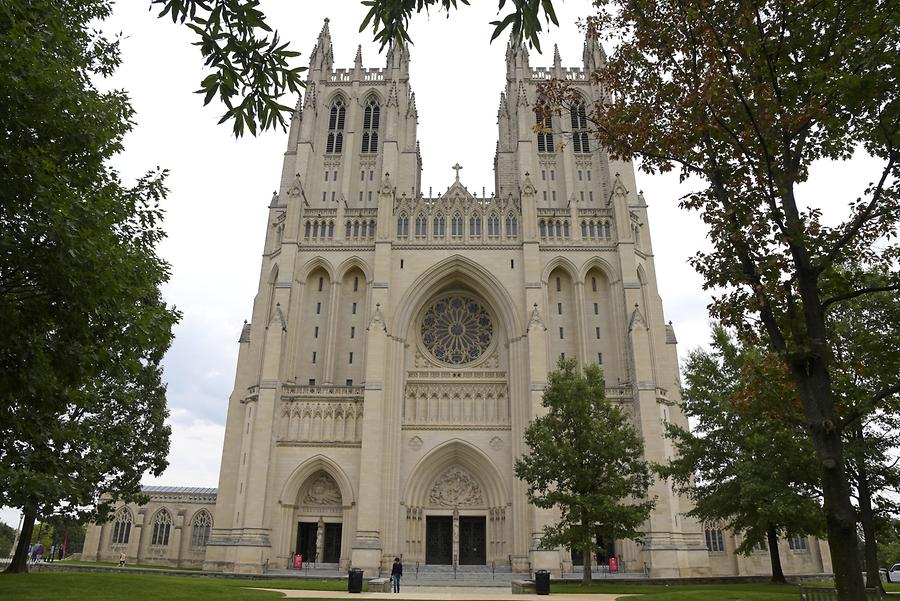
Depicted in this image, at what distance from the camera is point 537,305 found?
38719mm

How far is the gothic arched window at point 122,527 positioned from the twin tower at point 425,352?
14.0 meters

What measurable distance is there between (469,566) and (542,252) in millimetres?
20444

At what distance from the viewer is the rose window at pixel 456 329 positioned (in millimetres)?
41188

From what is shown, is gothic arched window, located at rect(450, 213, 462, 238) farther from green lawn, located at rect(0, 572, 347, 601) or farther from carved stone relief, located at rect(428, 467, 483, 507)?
green lawn, located at rect(0, 572, 347, 601)

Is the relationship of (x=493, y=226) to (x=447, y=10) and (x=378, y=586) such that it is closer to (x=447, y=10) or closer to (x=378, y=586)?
(x=378, y=586)

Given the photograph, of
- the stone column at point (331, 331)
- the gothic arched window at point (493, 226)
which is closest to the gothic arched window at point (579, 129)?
the gothic arched window at point (493, 226)

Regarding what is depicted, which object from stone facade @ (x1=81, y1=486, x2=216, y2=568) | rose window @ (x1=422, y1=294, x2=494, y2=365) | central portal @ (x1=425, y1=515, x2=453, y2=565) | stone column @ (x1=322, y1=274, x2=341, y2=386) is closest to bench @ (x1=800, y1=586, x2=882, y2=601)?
central portal @ (x1=425, y1=515, x2=453, y2=565)

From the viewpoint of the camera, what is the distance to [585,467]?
24547 mm

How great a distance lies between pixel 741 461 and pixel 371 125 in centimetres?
3798

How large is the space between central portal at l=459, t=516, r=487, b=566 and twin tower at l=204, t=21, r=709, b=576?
0.43ft

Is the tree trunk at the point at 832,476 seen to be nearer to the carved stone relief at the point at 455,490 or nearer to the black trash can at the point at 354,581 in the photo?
the black trash can at the point at 354,581

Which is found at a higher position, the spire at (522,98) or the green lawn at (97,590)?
the spire at (522,98)

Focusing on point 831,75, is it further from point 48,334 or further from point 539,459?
point 539,459

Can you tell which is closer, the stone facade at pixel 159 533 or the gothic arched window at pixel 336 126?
the stone facade at pixel 159 533
